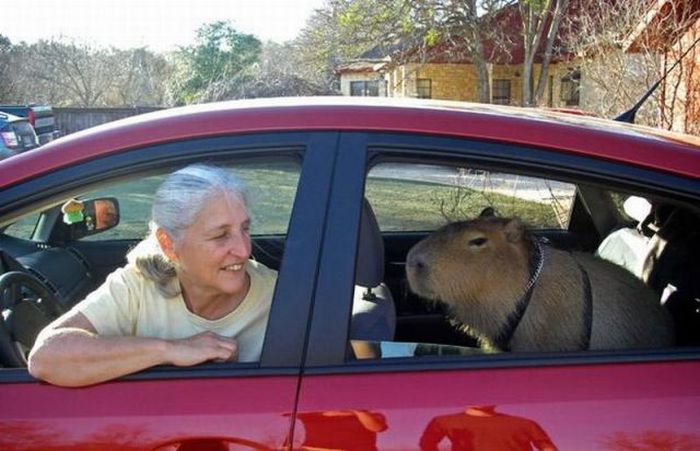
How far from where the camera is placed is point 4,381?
1830 millimetres

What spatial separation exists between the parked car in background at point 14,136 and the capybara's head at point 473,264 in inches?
428

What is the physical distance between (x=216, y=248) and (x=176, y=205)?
16cm

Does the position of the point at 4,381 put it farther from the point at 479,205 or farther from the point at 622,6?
the point at 622,6

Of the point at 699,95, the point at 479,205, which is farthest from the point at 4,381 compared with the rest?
the point at 699,95

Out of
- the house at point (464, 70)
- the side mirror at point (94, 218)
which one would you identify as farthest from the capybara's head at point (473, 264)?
the house at point (464, 70)

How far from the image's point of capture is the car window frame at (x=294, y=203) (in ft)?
5.87

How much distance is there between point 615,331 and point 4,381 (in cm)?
171

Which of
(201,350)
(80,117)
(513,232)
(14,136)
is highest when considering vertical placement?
(513,232)

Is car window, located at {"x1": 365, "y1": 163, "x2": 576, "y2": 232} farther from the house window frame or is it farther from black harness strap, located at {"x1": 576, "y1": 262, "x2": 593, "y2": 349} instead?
the house window frame

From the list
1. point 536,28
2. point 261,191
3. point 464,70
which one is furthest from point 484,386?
point 464,70

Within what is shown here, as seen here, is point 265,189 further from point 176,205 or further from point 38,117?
point 38,117

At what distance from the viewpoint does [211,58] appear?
35812mm

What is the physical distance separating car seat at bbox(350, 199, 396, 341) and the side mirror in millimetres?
1555

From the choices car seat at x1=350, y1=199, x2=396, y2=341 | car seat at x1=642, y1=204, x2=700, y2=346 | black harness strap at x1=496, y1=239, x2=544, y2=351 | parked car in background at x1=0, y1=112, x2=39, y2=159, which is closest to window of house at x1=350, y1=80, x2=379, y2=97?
parked car in background at x1=0, y1=112, x2=39, y2=159
